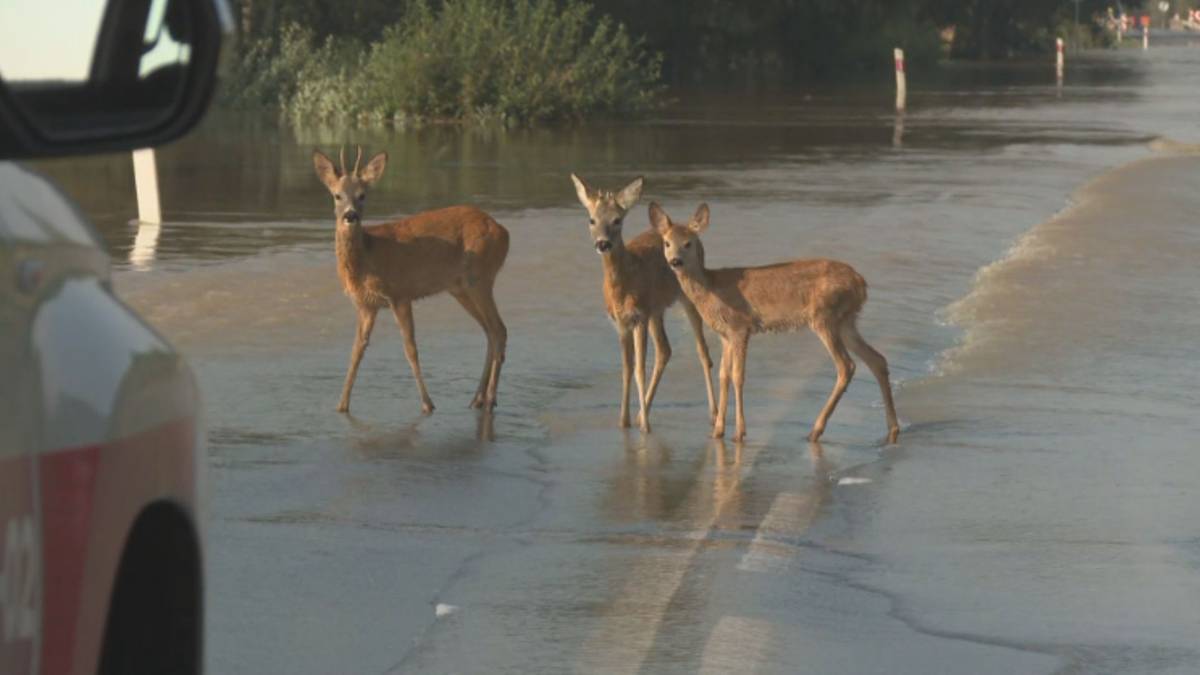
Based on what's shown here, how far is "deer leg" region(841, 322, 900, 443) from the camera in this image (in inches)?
459

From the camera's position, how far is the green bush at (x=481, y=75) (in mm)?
43031

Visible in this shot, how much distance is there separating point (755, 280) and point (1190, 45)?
419 feet

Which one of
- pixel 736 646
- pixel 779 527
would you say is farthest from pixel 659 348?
pixel 736 646

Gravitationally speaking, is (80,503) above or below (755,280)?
above

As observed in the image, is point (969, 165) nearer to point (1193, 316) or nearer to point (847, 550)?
point (1193, 316)

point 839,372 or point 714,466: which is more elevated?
point 839,372

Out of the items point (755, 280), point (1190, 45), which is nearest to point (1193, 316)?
point (755, 280)

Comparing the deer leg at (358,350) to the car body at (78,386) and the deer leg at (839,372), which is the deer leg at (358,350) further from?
the car body at (78,386)

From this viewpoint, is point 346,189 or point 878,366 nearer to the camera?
point 878,366

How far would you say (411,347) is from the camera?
12477 mm

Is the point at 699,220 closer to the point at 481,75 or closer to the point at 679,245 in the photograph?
the point at 679,245

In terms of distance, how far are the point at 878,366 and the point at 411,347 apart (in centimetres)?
230

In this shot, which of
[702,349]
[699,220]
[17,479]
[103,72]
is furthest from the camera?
[702,349]

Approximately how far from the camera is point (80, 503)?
364 centimetres
